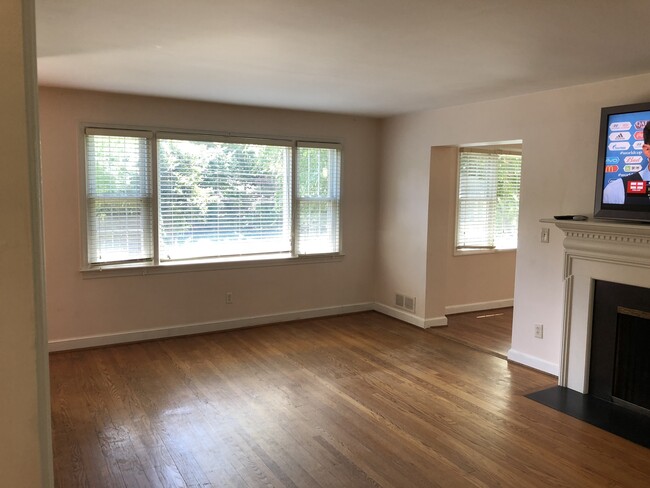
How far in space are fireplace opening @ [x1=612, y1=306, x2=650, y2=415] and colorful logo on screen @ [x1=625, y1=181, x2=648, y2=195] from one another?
32.3 inches

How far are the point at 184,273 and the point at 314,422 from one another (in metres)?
2.43

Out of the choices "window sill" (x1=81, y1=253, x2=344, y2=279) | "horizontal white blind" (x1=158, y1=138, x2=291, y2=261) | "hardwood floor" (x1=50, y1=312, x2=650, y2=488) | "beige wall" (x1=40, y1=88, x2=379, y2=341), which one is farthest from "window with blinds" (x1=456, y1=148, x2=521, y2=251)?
"horizontal white blind" (x1=158, y1=138, x2=291, y2=261)

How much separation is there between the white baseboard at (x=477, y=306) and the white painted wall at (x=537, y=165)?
26.0 inches

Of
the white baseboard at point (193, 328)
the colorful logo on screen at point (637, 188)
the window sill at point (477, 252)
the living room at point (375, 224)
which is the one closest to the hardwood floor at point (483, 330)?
the living room at point (375, 224)

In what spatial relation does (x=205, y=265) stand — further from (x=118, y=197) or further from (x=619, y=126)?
(x=619, y=126)

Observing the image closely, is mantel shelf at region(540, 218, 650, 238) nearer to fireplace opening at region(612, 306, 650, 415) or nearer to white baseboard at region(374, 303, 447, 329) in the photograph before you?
fireplace opening at region(612, 306, 650, 415)

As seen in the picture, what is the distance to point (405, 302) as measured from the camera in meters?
5.76

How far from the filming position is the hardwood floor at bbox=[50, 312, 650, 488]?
2646mm

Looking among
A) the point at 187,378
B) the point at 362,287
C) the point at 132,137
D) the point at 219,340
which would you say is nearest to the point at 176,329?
the point at 219,340

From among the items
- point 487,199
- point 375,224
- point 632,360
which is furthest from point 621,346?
point 375,224

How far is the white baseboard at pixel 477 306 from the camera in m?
6.14

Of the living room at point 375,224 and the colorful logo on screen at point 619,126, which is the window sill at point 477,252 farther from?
the colorful logo on screen at point 619,126

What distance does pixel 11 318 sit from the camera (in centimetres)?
81

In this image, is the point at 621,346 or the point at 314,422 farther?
the point at 621,346
